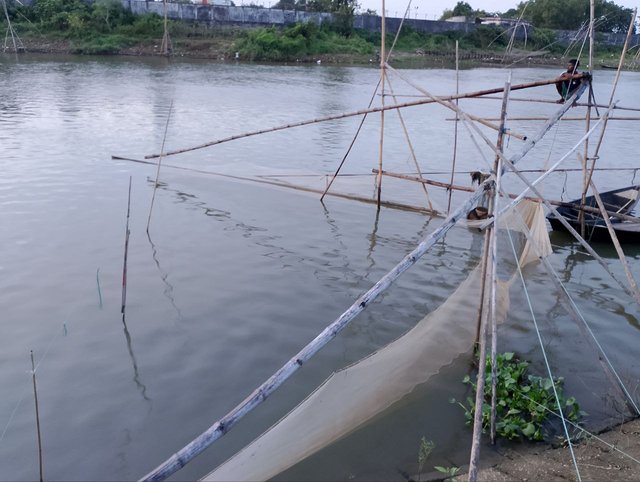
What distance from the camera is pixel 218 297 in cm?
548

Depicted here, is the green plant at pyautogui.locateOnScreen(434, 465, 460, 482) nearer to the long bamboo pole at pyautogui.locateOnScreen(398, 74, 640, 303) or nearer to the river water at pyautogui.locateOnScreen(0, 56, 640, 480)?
the river water at pyautogui.locateOnScreen(0, 56, 640, 480)

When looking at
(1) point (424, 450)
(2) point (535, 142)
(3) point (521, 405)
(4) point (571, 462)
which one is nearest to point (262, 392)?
(1) point (424, 450)

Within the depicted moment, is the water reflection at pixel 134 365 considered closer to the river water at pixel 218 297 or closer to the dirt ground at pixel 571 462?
the river water at pixel 218 297

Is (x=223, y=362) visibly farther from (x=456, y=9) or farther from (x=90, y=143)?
(x=456, y=9)

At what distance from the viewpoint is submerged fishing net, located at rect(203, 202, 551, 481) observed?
2898 millimetres

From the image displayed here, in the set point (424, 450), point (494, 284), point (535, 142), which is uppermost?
point (535, 142)

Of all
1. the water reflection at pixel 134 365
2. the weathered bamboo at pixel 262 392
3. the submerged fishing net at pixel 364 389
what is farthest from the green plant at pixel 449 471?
the water reflection at pixel 134 365

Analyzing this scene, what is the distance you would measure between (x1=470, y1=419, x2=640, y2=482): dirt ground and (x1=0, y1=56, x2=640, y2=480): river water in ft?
0.79

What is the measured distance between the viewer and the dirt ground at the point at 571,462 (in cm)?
321

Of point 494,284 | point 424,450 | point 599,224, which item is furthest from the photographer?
point 599,224

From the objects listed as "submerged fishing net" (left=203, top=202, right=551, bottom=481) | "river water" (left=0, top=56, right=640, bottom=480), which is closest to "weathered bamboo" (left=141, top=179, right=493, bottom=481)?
"submerged fishing net" (left=203, top=202, right=551, bottom=481)

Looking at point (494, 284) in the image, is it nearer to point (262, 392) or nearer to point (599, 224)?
point (262, 392)

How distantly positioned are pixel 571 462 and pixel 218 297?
10.9ft

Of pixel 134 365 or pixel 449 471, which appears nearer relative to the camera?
pixel 449 471
